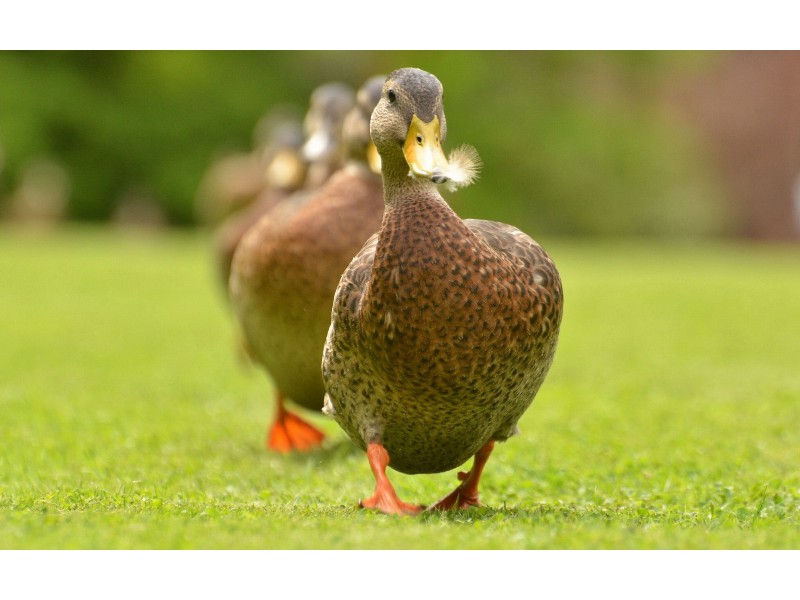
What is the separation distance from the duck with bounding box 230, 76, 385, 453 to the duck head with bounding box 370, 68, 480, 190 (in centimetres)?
121

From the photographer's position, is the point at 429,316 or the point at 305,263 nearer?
the point at 429,316

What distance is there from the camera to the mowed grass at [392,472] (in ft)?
11.8

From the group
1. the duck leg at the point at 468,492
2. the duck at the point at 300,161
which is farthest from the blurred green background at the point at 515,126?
the duck leg at the point at 468,492

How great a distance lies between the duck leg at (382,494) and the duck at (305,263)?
1.18 m

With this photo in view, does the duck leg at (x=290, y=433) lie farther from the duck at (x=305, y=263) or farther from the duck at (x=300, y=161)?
the duck at (x=300, y=161)

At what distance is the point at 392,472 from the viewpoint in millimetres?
5129

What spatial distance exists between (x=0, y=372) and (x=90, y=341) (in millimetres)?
1777

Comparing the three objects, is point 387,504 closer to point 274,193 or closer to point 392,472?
point 392,472

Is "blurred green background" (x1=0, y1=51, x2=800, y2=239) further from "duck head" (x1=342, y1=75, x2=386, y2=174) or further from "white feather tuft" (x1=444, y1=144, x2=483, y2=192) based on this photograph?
"white feather tuft" (x1=444, y1=144, x2=483, y2=192)

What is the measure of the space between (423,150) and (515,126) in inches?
1137

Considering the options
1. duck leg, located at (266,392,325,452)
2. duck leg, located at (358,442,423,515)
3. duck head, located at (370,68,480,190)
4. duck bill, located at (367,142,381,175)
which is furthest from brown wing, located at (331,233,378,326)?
duck leg, located at (266,392,325,452)

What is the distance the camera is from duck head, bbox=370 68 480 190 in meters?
3.71

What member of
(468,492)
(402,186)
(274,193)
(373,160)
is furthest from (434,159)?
(274,193)

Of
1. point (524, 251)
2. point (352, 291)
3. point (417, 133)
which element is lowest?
point (352, 291)
